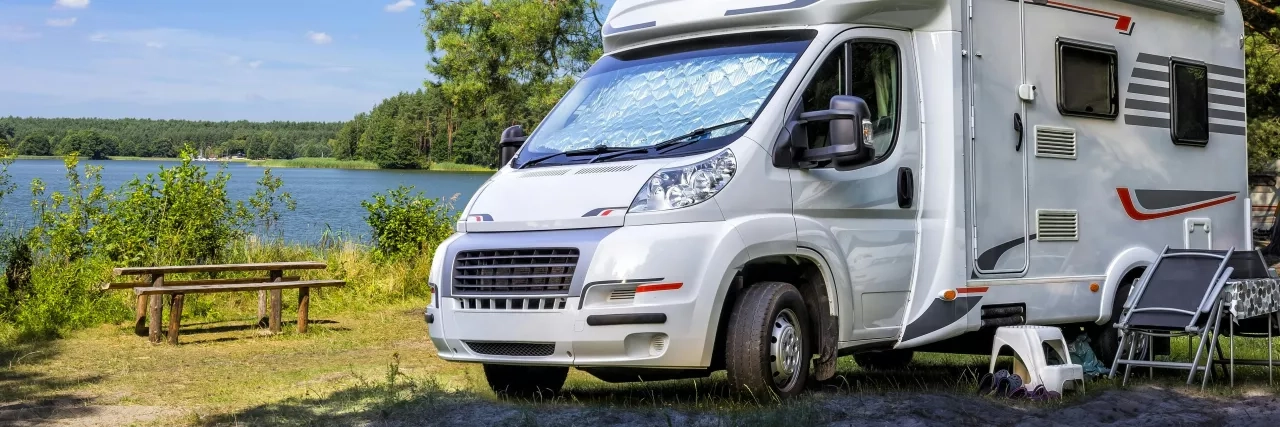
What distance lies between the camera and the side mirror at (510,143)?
317 inches

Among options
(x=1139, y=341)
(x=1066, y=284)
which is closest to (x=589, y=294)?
(x=1066, y=284)

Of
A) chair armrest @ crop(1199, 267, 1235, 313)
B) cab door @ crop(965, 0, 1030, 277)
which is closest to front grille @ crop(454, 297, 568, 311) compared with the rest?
cab door @ crop(965, 0, 1030, 277)

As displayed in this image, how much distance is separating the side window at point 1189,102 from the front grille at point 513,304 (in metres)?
4.82

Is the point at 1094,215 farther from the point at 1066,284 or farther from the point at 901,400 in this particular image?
the point at 901,400

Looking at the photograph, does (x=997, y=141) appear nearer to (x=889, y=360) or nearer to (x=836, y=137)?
(x=836, y=137)

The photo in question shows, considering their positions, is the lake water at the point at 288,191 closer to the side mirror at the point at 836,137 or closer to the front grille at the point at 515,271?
the front grille at the point at 515,271

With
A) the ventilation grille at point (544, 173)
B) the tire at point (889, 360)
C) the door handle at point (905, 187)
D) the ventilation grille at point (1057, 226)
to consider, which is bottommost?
the tire at point (889, 360)

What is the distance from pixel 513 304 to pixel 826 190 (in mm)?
1749

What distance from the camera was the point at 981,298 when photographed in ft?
25.2

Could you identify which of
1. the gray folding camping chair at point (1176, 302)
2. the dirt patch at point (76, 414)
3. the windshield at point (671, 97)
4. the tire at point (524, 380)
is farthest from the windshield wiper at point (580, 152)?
the gray folding camping chair at point (1176, 302)

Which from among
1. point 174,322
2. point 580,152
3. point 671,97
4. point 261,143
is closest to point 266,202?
point 174,322

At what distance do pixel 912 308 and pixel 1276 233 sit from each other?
4.13 meters

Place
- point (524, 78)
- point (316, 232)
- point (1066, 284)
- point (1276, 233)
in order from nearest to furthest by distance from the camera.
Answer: point (1066, 284) → point (1276, 233) → point (316, 232) → point (524, 78)

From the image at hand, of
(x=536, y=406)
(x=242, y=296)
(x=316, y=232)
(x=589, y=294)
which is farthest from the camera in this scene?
(x=316, y=232)
